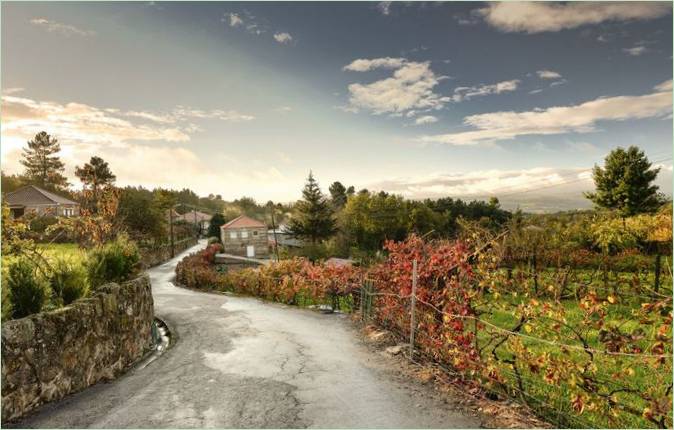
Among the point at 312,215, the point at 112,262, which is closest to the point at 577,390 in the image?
the point at 112,262

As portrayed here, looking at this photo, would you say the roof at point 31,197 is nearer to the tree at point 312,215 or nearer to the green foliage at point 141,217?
the green foliage at point 141,217

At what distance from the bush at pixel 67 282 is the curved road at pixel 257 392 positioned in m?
1.70

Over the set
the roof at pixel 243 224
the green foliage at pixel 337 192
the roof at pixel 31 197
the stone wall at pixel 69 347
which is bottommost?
the stone wall at pixel 69 347

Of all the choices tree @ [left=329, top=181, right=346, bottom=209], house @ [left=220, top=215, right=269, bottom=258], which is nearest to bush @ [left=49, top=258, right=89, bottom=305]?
house @ [left=220, top=215, right=269, bottom=258]

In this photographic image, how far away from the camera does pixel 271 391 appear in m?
6.24

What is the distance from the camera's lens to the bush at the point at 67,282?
703 cm

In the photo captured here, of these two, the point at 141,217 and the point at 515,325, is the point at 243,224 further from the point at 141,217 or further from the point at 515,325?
the point at 515,325

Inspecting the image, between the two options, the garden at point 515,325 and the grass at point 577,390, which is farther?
the grass at point 577,390

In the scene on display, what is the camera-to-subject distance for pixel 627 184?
48.1 m

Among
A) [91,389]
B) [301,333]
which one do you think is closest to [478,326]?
[301,333]

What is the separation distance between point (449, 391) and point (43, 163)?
269 ft

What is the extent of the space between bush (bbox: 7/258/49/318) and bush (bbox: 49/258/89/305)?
706mm

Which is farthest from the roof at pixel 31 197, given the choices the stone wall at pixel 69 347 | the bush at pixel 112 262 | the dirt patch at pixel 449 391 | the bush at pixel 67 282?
the dirt patch at pixel 449 391

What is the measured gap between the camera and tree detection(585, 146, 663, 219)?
1845 inches
